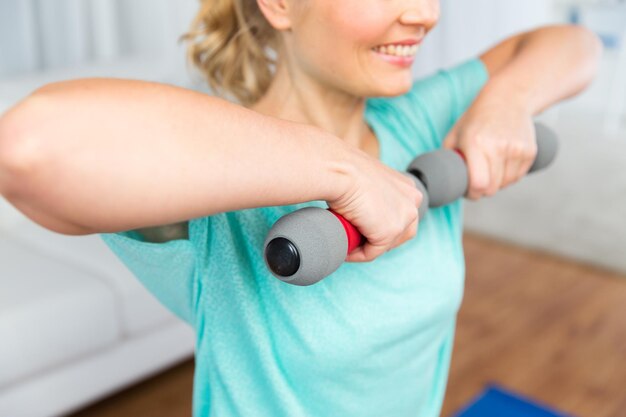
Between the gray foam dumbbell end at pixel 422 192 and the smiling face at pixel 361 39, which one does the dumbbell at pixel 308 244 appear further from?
the smiling face at pixel 361 39

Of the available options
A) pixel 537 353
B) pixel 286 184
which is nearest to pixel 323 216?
pixel 286 184

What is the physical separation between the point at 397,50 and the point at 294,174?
1.01 feet

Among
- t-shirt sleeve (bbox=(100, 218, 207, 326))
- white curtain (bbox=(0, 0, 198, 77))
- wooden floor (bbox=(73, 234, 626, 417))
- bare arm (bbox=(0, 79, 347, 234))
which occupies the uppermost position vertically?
bare arm (bbox=(0, 79, 347, 234))

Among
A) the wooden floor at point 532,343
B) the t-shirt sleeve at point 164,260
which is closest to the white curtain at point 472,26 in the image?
the wooden floor at point 532,343

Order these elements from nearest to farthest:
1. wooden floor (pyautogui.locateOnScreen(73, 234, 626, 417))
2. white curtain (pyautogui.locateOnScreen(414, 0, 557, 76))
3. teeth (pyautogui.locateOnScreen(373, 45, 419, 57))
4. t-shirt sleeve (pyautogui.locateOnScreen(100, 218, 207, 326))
Result: t-shirt sleeve (pyautogui.locateOnScreen(100, 218, 207, 326)) < teeth (pyautogui.locateOnScreen(373, 45, 419, 57)) < wooden floor (pyautogui.locateOnScreen(73, 234, 626, 417)) < white curtain (pyautogui.locateOnScreen(414, 0, 557, 76))

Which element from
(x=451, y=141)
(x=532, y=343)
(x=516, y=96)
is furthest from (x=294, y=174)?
(x=532, y=343)

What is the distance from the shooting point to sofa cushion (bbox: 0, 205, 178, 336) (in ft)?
7.12

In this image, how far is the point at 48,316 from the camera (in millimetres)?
1981

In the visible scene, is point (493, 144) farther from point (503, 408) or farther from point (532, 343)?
point (532, 343)

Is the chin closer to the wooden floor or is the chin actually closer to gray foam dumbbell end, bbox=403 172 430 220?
gray foam dumbbell end, bbox=403 172 430 220

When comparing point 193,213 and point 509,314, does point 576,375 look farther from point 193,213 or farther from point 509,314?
point 193,213

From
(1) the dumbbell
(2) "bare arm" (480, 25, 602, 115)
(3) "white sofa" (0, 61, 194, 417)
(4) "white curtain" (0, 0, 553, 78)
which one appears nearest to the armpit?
(1) the dumbbell

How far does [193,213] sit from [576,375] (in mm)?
2236

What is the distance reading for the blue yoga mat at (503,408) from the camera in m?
1.92
